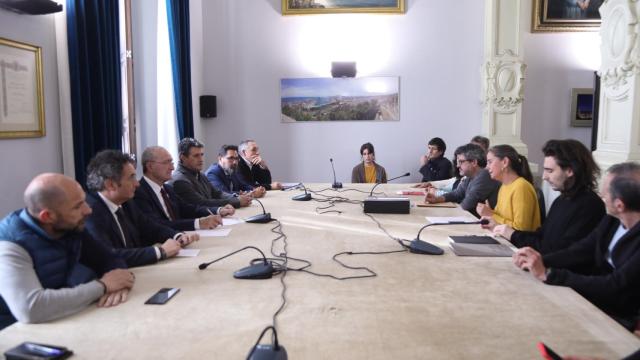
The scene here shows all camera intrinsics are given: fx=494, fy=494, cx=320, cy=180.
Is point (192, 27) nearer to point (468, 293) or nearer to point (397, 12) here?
point (397, 12)

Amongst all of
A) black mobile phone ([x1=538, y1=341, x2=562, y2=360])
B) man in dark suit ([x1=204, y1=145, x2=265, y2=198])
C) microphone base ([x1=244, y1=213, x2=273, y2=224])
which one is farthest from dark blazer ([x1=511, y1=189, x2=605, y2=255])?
man in dark suit ([x1=204, y1=145, x2=265, y2=198])

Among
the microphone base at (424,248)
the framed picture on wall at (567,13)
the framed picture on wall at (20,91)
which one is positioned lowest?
the microphone base at (424,248)

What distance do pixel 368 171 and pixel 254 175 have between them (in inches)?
59.4

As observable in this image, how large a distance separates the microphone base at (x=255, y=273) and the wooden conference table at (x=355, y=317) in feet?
0.09

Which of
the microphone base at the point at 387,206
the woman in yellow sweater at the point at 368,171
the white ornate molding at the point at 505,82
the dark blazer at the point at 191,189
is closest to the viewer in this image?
the microphone base at the point at 387,206

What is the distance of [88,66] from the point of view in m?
3.47

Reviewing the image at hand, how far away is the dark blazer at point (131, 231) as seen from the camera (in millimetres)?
2174

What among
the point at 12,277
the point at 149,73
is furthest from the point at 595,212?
the point at 149,73

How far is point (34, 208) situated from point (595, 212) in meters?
2.40

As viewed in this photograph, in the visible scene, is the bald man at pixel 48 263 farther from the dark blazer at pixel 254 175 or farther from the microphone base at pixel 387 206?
the dark blazer at pixel 254 175

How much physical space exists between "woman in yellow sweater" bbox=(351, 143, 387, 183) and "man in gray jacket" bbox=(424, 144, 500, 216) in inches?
79.9

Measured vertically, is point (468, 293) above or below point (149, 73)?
below

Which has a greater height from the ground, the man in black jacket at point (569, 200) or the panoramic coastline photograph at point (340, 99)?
the panoramic coastline photograph at point (340, 99)

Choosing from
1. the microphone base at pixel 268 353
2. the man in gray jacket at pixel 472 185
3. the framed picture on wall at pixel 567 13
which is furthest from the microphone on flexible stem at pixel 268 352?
the framed picture on wall at pixel 567 13
